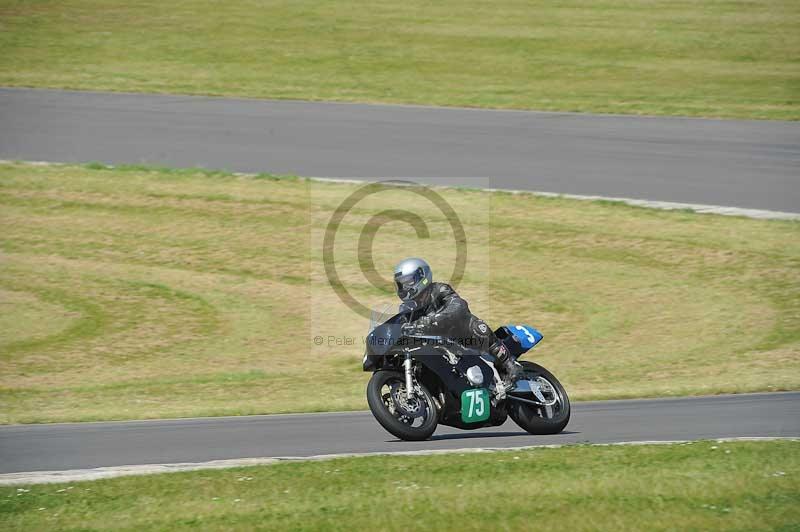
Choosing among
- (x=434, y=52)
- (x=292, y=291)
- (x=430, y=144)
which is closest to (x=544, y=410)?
(x=292, y=291)

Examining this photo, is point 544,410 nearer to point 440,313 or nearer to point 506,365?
point 506,365

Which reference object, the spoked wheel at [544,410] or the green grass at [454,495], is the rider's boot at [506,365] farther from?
the green grass at [454,495]

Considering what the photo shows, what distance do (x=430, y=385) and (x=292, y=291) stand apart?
913cm

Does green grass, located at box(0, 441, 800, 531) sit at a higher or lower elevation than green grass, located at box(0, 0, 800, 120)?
lower

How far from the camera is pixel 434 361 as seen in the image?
11.8 meters

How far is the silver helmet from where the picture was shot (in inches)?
461

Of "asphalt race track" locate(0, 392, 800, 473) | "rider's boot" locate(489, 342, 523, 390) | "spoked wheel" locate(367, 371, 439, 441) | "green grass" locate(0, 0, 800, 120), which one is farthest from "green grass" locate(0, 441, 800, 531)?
"green grass" locate(0, 0, 800, 120)

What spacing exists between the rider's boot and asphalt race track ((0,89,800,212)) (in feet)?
43.1

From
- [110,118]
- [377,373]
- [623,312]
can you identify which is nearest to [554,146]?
[623,312]

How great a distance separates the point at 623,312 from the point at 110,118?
1816 centimetres

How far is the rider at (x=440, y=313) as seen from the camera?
11.7m

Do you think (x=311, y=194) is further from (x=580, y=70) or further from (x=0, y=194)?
(x=580, y=70)

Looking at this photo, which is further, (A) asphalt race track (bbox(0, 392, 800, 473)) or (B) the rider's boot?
(B) the rider's boot

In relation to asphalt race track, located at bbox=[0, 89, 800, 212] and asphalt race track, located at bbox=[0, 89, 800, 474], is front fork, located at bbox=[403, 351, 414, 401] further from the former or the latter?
asphalt race track, located at bbox=[0, 89, 800, 212]
